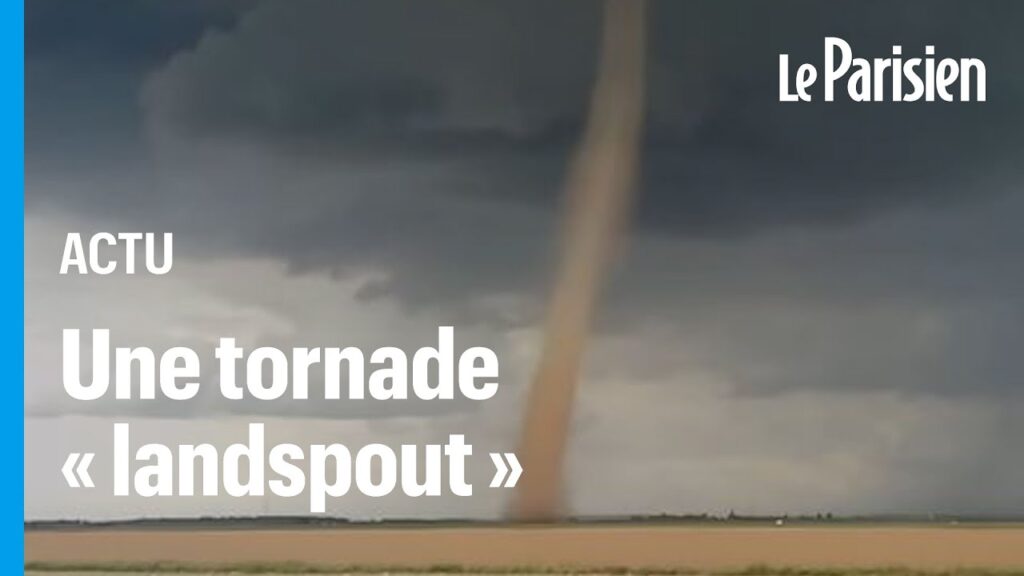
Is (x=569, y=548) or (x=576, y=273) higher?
(x=576, y=273)

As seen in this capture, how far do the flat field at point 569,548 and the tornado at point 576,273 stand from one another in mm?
61

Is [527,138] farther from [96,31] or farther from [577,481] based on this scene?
[96,31]

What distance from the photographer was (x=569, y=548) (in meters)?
1.81

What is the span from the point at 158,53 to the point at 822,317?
98cm

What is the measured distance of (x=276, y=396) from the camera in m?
1.82

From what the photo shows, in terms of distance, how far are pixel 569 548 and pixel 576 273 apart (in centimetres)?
37

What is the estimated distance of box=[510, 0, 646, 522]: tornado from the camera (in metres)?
1.81

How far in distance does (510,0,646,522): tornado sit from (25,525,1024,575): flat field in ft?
0.20

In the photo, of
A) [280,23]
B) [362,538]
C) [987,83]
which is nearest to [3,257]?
[280,23]

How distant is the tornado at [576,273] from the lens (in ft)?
5.93

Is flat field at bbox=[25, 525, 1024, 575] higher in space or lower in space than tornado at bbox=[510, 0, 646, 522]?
lower

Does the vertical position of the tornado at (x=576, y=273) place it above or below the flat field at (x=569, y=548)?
above

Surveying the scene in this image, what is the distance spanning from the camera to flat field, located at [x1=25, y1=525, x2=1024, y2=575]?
1812 mm

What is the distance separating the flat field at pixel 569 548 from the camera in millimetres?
1812
